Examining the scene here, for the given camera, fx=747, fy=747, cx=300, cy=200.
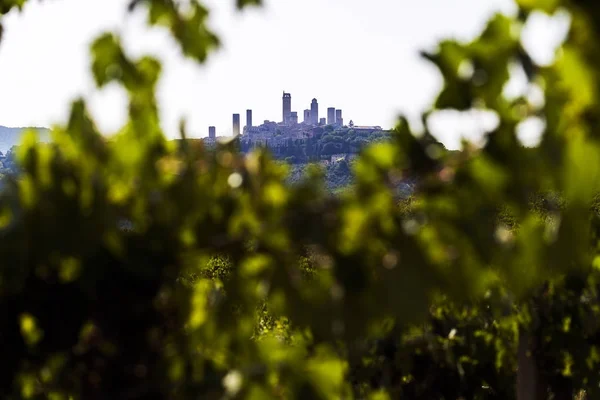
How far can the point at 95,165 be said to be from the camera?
141 cm

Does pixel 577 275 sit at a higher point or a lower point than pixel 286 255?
lower

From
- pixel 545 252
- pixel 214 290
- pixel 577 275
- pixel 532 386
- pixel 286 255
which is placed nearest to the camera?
pixel 545 252

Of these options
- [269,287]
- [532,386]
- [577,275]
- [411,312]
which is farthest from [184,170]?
[577,275]

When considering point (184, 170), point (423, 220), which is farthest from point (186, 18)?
point (423, 220)

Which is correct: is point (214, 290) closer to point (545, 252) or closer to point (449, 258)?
point (449, 258)

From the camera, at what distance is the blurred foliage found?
1.24 metres

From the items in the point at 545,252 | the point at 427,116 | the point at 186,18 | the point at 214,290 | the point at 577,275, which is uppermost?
the point at 186,18

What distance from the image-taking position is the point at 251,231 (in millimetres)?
1494

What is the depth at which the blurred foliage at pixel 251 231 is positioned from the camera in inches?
48.8

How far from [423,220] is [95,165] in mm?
618

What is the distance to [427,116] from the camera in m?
1.39

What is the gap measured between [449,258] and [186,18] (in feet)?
2.84

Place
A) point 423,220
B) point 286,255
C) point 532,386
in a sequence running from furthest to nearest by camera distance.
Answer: point 532,386, point 286,255, point 423,220

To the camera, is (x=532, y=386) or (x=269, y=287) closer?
(x=269, y=287)
